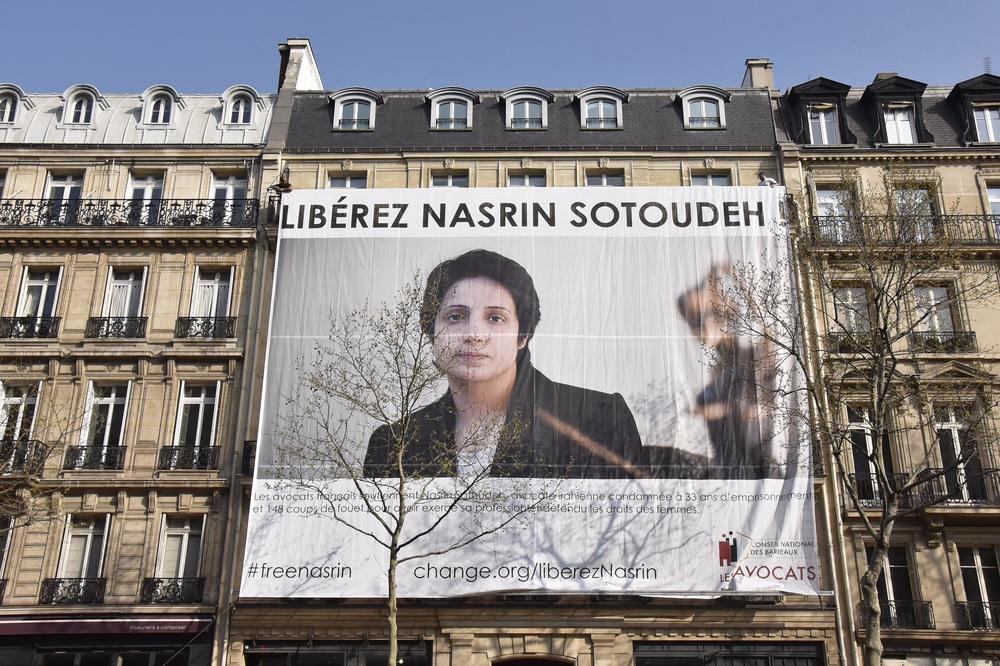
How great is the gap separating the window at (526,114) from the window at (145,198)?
1033 centimetres

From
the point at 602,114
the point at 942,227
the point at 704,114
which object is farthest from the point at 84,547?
the point at 942,227

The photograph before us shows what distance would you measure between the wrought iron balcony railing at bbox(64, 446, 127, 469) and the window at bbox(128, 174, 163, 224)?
6.53 meters

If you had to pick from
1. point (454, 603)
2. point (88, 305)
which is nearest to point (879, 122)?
point (454, 603)

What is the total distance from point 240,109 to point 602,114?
35.6 feet

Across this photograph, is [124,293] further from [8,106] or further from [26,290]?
[8,106]

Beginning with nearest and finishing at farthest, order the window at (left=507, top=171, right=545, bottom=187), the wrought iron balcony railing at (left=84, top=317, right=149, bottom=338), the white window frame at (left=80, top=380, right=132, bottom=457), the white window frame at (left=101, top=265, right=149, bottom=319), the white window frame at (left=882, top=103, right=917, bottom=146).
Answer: the white window frame at (left=80, top=380, right=132, bottom=457), the wrought iron balcony railing at (left=84, top=317, right=149, bottom=338), the white window frame at (left=101, top=265, right=149, bottom=319), the window at (left=507, top=171, right=545, bottom=187), the white window frame at (left=882, top=103, right=917, bottom=146)

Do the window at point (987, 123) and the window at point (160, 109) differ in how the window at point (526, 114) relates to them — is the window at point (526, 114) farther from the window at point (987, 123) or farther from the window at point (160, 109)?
the window at point (987, 123)

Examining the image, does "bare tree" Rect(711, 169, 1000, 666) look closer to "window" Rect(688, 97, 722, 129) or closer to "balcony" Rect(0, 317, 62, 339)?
"window" Rect(688, 97, 722, 129)

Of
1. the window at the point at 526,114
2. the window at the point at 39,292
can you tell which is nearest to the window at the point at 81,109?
the window at the point at 39,292

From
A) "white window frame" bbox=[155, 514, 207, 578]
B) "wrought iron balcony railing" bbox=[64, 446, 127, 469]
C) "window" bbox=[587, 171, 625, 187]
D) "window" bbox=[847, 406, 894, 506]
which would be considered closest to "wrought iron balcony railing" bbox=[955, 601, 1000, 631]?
"window" bbox=[847, 406, 894, 506]

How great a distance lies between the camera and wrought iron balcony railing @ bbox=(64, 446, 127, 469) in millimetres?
22531

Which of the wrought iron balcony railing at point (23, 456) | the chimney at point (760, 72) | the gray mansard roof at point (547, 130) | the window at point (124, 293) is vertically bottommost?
the wrought iron balcony railing at point (23, 456)

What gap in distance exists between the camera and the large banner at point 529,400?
21.2m

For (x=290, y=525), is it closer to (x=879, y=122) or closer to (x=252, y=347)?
(x=252, y=347)
